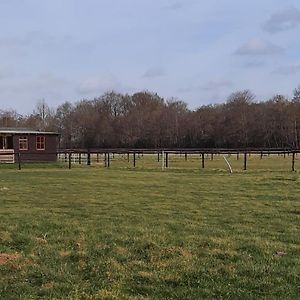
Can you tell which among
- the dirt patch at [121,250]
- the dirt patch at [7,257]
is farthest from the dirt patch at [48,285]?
the dirt patch at [121,250]

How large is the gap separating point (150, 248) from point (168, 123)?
92175 millimetres

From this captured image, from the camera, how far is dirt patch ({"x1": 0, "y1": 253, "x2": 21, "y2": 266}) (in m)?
6.08

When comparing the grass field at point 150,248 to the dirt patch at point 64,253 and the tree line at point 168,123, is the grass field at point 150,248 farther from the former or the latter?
the tree line at point 168,123

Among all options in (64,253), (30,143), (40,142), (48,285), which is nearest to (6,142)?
(30,143)

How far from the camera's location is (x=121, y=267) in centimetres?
577

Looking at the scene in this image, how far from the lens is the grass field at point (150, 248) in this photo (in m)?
5.01

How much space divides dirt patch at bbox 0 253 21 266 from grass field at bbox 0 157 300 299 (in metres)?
0.01

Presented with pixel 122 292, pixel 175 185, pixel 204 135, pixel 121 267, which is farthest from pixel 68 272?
pixel 204 135

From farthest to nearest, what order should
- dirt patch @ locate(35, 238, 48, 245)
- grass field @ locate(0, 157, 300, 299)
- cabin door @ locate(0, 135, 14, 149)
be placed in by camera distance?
cabin door @ locate(0, 135, 14, 149)
dirt patch @ locate(35, 238, 48, 245)
grass field @ locate(0, 157, 300, 299)

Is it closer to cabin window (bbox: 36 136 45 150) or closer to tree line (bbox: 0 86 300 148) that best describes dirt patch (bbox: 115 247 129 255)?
cabin window (bbox: 36 136 45 150)

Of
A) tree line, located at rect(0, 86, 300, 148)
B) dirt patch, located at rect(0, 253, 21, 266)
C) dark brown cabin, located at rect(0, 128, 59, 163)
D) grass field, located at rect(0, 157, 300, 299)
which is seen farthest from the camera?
tree line, located at rect(0, 86, 300, 148)

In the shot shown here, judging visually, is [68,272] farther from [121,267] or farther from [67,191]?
[67,191]

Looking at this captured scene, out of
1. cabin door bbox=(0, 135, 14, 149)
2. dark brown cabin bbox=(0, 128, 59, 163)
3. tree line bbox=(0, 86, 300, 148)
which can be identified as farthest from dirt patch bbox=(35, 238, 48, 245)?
tree line bbox=(0, 86, 300, 148)

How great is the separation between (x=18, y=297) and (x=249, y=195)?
9.38 m
